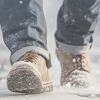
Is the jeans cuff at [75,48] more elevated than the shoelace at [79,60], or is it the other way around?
the jeans cuff at [75,48]

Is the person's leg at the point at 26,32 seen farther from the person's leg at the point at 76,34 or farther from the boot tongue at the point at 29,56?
the person's leg at the point at 76,34

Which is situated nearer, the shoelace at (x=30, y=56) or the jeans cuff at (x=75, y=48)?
the shoelace at (x=30, y=56)

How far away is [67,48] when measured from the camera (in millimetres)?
1470

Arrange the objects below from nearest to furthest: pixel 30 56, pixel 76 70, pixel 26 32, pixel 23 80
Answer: pixel 23 80 < pixel 30 56 < pixel 26 32 < pixel 76 70

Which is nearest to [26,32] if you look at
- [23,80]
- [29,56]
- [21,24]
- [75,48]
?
[21,24]

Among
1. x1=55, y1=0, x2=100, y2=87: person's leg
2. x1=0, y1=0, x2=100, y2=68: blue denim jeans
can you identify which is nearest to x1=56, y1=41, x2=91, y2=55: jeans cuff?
x1=55, y1=0, x2=100, y2=87: person's leg

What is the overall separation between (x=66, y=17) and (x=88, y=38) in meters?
0.30

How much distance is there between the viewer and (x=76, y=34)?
144 centimetres

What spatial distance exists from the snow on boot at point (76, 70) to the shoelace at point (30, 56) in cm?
59

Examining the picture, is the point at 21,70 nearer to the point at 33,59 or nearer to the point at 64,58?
the point at 33,59

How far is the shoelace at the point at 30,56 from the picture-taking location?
0.82 m

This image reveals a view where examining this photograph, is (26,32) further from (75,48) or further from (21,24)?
(75,48)

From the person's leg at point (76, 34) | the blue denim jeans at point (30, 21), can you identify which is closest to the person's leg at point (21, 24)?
the blue denim jeans at point (30, 21)

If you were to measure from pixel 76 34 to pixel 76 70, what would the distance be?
0.34m
